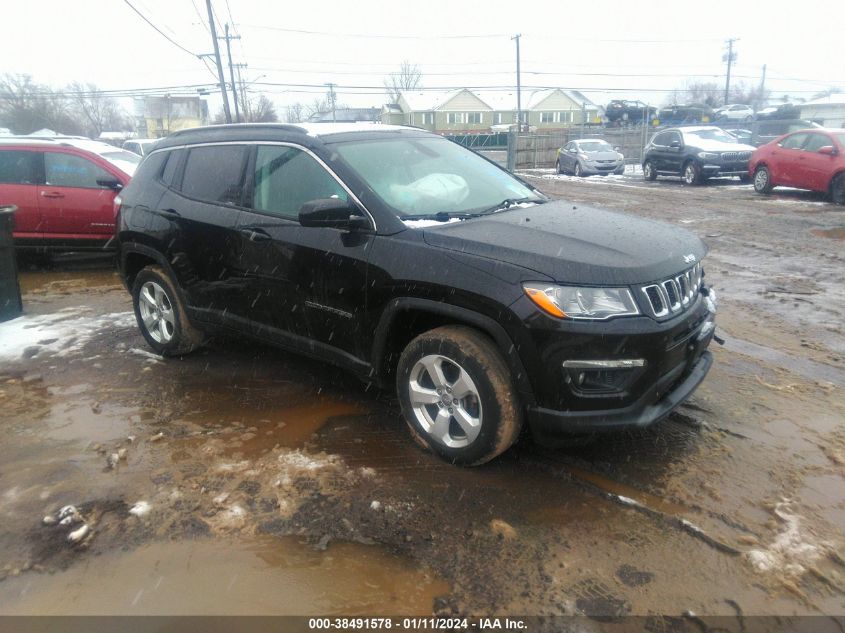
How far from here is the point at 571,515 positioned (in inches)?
118

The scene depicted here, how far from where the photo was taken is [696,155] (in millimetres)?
17844

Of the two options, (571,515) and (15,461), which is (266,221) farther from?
(571,515)

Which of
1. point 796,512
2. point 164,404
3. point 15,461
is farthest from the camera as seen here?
point 164,404

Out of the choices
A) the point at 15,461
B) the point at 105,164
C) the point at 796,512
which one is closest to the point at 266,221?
the point at 15,461

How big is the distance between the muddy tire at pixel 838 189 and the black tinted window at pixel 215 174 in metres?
13.2

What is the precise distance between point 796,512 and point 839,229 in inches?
364

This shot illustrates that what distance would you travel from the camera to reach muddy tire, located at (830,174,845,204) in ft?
42.6

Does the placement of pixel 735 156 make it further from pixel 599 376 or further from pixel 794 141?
pixel 599 376

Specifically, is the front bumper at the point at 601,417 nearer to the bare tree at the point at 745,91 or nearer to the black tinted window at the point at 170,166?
the black tinted window at the point at 170,166

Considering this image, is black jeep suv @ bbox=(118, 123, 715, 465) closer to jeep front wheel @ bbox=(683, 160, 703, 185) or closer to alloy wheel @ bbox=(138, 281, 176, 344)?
alloy wheel @ bbox=(138, 281, 176, 344)

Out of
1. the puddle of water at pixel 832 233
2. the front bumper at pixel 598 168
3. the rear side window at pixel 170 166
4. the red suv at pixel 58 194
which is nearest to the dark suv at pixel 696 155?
the front bumper at pixel 598 168

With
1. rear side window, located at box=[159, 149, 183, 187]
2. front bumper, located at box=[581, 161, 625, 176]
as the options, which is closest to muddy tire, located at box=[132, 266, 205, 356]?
rear side window, located at box=[159, 149, 183, 187]

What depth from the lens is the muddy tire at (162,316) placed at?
4.96 m

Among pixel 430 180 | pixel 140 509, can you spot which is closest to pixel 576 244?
pixel 430 180
